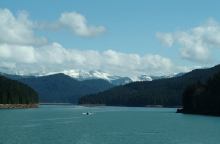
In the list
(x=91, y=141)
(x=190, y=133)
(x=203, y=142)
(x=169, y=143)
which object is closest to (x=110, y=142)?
(x=91, y=141)

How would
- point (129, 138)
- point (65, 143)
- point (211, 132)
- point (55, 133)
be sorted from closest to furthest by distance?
point (65, 143), point (129, 138), point (55, 133), point (211, 132)

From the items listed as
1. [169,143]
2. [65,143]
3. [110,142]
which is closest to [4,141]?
[65,143]

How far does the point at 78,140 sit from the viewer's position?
10112cm

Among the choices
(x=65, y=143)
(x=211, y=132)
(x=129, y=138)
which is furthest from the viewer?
(x=211, y=132)

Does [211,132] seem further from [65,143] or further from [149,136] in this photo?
[65,143]

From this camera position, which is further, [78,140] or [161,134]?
[161,134]

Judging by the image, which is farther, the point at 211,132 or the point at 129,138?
the point at 211,132

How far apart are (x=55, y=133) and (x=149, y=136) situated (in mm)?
19198

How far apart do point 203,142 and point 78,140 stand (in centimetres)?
2186

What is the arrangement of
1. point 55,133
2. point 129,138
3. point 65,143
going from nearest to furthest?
1. point 65,143
2. point 129,138
3. point 55,133

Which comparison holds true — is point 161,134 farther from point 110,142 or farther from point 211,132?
point 110,142

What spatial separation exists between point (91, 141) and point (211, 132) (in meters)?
36.1

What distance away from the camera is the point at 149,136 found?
113 meters

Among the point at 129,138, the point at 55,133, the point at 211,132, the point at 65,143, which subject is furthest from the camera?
the point at 211,132
